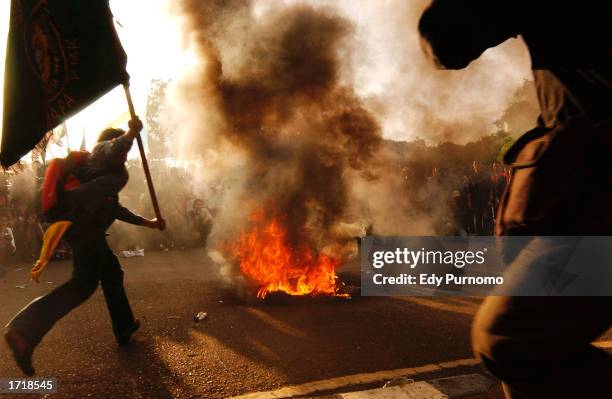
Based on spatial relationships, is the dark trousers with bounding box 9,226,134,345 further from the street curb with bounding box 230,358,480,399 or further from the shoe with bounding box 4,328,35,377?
the street curb with bounding box 230,358,480,399

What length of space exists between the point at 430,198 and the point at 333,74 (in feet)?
13.7

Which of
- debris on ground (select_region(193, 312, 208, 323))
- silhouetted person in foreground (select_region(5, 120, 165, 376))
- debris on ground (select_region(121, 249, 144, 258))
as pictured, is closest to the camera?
silhouetted person in foreground (select_region(5, 120, 165, 376))

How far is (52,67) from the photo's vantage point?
3.39 m

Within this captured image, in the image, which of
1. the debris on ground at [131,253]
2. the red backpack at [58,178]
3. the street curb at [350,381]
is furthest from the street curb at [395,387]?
the debris on ground at [131,253]

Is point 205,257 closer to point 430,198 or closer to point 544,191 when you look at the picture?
point 430,198

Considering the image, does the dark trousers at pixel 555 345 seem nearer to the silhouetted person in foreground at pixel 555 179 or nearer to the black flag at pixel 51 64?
the silhouetted person in foreground at pixel 555 179

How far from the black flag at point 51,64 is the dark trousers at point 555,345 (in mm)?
3617

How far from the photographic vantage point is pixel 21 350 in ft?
10.5

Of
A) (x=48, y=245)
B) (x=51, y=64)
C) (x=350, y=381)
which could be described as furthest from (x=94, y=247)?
(x=350, y=381)

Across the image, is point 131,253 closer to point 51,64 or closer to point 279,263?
point 279,263

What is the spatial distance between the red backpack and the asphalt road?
56.6 inches

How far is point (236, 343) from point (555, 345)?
3.31 meters

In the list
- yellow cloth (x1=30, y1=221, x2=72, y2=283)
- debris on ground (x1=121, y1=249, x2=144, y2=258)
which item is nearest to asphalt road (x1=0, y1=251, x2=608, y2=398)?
yellow cloth (x1=30, y1=221, x2=72, y2=283)

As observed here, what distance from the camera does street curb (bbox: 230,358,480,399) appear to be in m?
2.88
